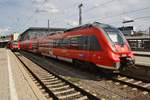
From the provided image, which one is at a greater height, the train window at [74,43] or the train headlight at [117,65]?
the train window at [74,43]

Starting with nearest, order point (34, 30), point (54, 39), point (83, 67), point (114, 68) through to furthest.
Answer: point (114, 68)
point (83, 67)
point (54, 39)
point (34, 30)

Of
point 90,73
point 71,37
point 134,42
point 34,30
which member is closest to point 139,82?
point 90,73

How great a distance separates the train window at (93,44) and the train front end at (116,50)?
2.17 ft

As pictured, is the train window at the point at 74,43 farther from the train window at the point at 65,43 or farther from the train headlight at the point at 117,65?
the train headlight at the point at 117,65

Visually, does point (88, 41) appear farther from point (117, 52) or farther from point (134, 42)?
point (134, 42)

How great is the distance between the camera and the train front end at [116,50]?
12.1 m

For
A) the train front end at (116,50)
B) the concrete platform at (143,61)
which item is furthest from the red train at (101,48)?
the concrete platform at (143,61)

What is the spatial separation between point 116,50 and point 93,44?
5.27ft

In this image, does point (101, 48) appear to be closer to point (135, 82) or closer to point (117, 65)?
point (117, 65)

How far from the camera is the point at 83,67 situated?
15758 millimetres

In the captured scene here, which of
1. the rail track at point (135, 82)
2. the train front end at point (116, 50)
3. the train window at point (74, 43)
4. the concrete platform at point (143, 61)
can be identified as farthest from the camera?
the concrete platform at point (143, 61)

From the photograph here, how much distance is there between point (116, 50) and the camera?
40.8 feet

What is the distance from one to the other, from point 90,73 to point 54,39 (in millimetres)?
9177

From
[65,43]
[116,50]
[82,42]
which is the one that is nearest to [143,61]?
[65,43]
